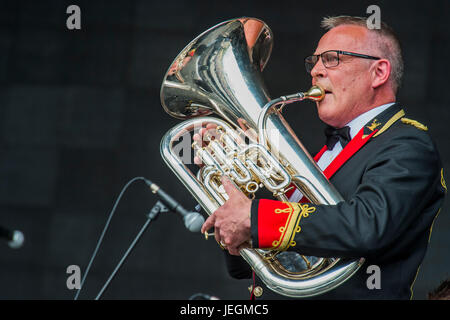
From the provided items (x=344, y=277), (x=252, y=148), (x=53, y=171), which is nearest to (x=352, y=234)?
(x=344, y=277)

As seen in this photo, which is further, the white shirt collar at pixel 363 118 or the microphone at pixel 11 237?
the white shirt collar at pixel 363 118

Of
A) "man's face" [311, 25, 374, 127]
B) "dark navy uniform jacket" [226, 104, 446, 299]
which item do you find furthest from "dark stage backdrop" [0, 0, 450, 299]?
"dark navy uniform jacket" [226, 104, 446, 299]

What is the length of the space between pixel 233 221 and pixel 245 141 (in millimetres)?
367

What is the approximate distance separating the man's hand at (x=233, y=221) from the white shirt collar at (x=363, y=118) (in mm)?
458

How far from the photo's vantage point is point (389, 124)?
1720mm

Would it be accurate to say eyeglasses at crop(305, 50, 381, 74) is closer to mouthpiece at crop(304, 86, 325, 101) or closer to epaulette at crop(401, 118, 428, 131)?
mouthpiece at crop(304, 86, 325, 101)

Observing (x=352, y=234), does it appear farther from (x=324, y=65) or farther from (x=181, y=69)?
(x=181, y=69)

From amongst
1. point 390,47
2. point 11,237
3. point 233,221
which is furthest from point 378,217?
point 11,237

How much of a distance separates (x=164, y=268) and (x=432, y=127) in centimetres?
181

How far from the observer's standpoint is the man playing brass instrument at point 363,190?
4.78ft

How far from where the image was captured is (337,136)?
1860 mm

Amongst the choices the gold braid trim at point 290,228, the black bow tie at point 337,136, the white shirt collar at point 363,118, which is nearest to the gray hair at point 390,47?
the white shirt collar at point 363,118

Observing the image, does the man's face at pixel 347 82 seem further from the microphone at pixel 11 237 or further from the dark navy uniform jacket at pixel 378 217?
the microphone at pixel 11 237

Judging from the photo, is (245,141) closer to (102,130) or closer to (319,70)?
(319,70)
